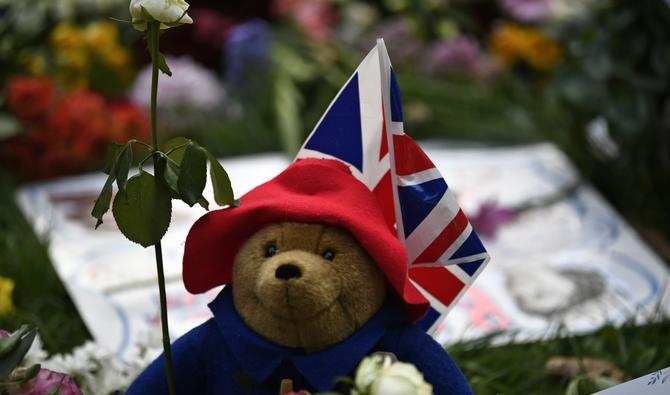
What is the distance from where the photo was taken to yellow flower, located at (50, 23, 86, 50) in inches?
58.6

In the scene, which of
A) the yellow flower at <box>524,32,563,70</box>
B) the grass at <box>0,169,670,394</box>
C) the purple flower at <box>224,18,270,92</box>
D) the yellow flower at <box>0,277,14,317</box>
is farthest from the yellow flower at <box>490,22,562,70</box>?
the yellow flower at <box>0,277,14,317</box>

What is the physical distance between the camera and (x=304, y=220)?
58 cm

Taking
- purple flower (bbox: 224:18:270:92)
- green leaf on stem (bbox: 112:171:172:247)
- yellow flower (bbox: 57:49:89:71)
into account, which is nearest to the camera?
green leaf on stem (bbox: 112:171:172:247)

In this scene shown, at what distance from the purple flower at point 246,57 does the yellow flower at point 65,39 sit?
255 millimetres

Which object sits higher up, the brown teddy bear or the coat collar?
the brown teddy bear

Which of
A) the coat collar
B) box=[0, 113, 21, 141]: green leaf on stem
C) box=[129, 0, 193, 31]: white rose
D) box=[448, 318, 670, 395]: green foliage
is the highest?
box=[129, 0, 193, 31]: white rose

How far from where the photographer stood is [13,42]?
4.50 ft

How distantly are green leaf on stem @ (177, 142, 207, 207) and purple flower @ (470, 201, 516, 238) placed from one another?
72 cm

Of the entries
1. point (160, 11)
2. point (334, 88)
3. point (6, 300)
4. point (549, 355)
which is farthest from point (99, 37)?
point (160, 11)

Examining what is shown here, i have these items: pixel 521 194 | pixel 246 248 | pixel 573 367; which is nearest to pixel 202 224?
pixel 246 248

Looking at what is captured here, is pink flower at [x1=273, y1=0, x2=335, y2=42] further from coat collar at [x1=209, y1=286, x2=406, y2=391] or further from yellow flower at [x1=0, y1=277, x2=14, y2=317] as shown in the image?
coat collar at [x1=209, y1=286, x2=406, y2=391]

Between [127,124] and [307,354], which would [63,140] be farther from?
[307,354]

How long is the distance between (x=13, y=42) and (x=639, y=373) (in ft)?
3.36

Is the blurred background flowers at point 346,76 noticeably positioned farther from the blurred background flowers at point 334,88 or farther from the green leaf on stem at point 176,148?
the green leaf on stem at point 176,148
